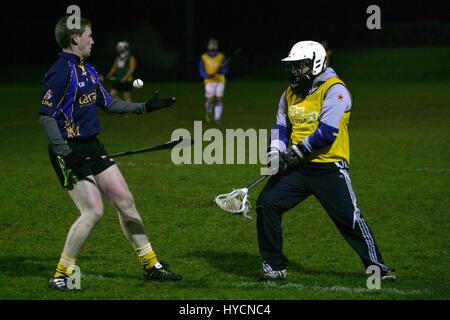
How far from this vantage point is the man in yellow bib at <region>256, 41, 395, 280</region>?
708cm

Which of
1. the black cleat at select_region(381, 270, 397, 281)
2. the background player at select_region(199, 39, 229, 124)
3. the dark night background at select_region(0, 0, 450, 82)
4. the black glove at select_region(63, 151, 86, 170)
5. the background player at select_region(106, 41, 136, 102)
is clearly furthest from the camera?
the dark night background at select_region(0, 0, 450, 82)

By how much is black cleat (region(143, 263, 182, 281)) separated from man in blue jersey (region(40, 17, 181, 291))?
532 millimetres

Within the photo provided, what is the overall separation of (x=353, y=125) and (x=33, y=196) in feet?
36.6

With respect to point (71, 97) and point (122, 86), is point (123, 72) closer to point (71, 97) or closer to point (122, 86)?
point (122, 86)

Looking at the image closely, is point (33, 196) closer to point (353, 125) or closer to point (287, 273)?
point (287, 273)

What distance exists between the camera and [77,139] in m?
6.84

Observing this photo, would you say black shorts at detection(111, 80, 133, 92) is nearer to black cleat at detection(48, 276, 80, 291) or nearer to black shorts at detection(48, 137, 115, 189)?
black shorts at detection(48, 137, 115, 189)

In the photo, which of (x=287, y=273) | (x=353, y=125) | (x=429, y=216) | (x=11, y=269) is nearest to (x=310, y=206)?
(x=429, y=216)

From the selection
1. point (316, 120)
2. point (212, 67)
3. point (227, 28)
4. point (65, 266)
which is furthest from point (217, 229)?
point (227, 28)

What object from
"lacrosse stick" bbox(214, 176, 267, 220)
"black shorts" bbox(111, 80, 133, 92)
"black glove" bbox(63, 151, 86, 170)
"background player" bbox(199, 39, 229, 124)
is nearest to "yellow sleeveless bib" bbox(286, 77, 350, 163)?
"lacrosse stick" bbox(214, 176, 267, 220)

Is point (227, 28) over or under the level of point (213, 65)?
under

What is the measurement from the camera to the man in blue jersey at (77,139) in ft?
21.8

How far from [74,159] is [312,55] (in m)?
2.10
